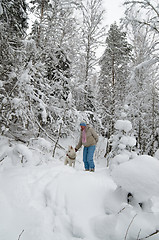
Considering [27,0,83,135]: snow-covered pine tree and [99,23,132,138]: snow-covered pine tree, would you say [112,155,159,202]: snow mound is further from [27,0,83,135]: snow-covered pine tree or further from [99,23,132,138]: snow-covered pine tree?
[99,23,132,138]: snow-covered pine tree

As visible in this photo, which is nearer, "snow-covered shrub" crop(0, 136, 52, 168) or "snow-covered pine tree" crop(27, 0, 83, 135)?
"snow-covered shrub" crop(0, 136, 52, 168)

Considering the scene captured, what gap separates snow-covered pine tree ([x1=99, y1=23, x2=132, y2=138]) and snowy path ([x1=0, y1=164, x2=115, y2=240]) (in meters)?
9.29

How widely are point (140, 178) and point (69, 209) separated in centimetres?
87

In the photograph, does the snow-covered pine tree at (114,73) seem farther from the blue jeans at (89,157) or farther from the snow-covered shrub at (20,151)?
the snow-covered shrub at (20,151)

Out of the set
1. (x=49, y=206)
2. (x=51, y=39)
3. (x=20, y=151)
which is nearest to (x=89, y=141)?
(x=20, y=151)

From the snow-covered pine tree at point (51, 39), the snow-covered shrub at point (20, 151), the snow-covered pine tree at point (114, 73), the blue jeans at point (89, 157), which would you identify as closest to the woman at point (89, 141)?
the blue jeans at point (89, 157)

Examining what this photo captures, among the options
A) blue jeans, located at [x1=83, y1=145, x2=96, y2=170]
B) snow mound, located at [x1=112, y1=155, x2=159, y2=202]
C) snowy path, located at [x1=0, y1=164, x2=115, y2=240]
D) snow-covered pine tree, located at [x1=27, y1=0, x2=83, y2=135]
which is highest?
snow-covered pine tree, located at [x1=27, y1=0, x2=83, y2=135]

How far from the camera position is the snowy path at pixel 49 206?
1.38 meters

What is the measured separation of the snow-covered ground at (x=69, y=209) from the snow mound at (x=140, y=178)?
10mm

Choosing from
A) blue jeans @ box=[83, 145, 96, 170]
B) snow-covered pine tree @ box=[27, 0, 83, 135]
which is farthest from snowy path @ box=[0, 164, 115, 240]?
blue jeans @ box=[83, 145, 96, 170]

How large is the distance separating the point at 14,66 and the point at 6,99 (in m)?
1.12

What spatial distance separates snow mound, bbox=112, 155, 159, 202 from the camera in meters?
1.53

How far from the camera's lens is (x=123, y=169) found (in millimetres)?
1768

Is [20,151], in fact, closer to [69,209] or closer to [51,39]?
[69,209]
